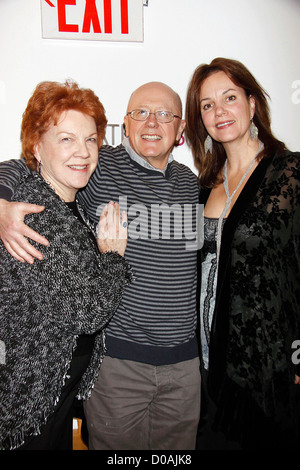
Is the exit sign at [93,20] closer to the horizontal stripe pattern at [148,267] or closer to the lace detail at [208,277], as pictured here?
the horizontal stripe pattern at [148,267]

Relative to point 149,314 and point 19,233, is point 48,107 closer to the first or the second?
point 19,233

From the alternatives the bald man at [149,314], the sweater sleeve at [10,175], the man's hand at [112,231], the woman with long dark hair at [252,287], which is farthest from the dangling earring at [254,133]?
the sweater sleeve at [10,175]

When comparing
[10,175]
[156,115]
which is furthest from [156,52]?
[10,175]

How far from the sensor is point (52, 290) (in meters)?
1.07

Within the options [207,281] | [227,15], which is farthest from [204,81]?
[207,281]

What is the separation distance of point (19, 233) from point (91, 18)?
4.52 ft

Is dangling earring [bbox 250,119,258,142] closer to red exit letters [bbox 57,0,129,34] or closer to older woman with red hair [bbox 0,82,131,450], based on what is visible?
older woman with red hair [bbox 0,82,131,450]

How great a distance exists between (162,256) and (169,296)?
0.19 m

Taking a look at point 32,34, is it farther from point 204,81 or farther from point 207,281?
point 207,281

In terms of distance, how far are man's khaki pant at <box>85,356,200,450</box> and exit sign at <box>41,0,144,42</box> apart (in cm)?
171

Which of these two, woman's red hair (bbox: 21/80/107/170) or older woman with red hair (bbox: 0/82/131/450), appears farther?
woman's red hair (bbox: 21/80/107/170)

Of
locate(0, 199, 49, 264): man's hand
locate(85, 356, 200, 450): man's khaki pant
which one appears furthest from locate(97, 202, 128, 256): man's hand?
locate(85, 356, 200, 450): man's khaki pant

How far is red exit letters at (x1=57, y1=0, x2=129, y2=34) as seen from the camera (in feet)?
5.79
